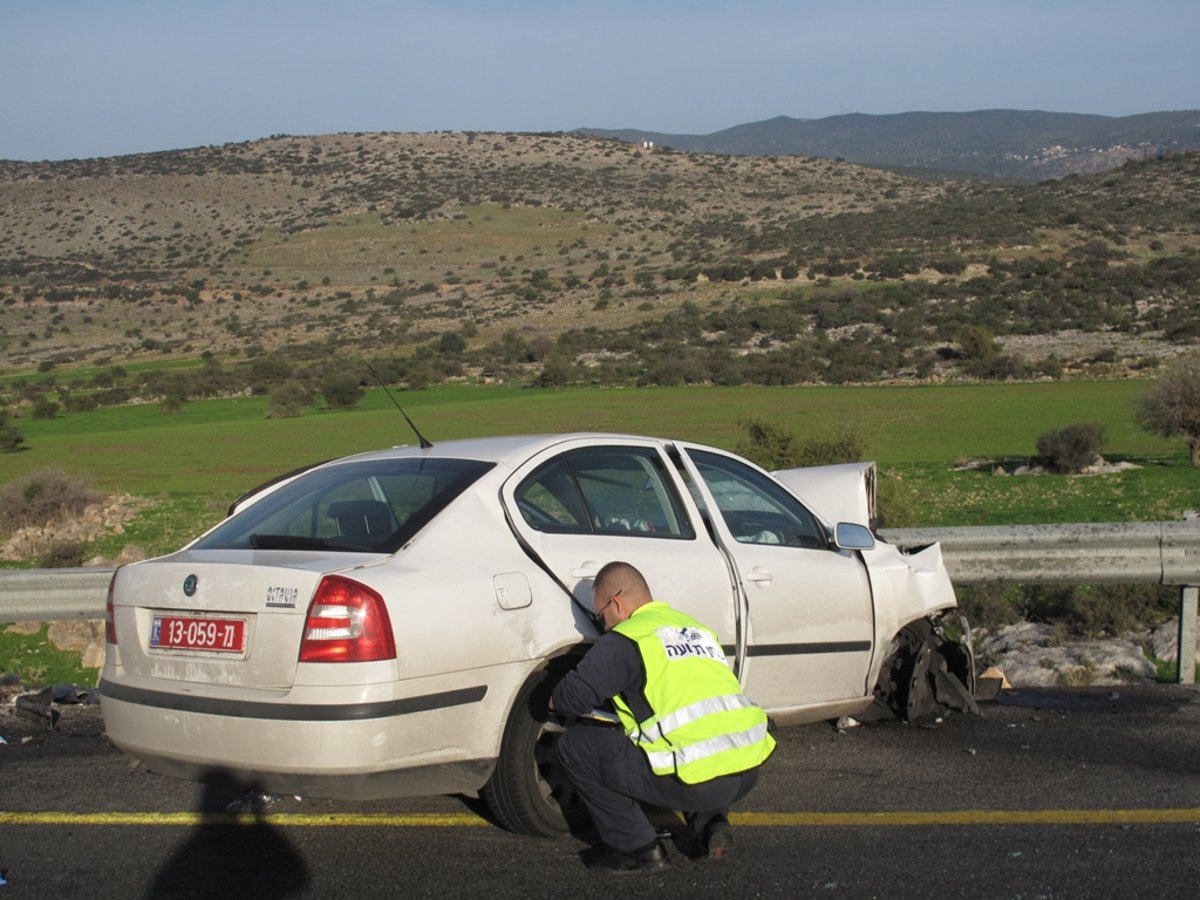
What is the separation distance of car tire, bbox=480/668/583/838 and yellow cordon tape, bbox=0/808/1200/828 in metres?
0.41

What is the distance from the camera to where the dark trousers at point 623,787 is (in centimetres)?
503

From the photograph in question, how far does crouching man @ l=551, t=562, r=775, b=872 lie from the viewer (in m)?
4.98

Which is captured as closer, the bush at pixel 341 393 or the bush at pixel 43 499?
the bush at pixel 43 499

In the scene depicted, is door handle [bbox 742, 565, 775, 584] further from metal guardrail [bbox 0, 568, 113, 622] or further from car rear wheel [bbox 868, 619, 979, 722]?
metal guardrail [bbox 0, 568, 113, 622]

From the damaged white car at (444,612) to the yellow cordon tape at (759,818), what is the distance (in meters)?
0.62

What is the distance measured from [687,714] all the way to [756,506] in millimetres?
2178

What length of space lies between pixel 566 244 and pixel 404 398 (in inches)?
2028

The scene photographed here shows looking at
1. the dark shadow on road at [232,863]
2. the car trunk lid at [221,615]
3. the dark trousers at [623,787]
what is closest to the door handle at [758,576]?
the dark trousers at [623,787]

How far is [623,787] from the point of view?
5.03 meters

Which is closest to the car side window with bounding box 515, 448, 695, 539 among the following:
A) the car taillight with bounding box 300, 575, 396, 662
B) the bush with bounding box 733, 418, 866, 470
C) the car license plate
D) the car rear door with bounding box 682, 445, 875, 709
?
the car rear door with bounding box 682, 445, 875, 709

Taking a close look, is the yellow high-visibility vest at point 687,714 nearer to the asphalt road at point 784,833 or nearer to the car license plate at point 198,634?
the asphalt road at point 784,833

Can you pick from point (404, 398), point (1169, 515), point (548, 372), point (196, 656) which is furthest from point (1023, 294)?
point (196, 656)

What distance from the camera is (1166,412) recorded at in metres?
23.2

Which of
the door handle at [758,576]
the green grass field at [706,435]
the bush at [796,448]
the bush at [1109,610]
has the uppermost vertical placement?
the door handle at [758,576]
